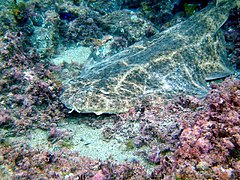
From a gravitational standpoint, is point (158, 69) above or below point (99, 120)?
above

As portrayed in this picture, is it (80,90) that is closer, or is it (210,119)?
(210,119)

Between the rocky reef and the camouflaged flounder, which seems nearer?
the rocky reef

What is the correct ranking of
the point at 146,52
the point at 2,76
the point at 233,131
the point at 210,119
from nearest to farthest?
the point at 233,131 → the point at 210,119 → the point at 2,76 → the point at 146,52

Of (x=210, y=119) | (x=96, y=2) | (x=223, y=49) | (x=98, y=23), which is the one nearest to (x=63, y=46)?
(x=98, y=23)

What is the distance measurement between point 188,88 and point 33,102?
4.21 meters

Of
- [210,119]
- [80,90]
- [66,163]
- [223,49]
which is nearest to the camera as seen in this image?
[210,119]

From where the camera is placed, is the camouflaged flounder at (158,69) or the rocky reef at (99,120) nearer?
the rocky reef at (99,120)

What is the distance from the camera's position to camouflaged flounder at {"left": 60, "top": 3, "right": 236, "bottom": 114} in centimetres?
533

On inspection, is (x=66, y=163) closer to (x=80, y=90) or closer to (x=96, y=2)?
(x=80, y=90)

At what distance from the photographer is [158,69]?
623 cm

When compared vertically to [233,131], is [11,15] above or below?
above

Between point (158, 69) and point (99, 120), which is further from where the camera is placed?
point (158, 69)

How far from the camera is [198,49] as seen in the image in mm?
7004

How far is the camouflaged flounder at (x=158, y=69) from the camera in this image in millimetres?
5332
